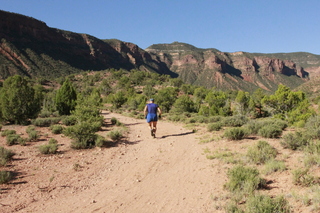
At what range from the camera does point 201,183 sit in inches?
198

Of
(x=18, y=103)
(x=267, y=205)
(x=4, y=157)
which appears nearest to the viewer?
(x=267, y=205)

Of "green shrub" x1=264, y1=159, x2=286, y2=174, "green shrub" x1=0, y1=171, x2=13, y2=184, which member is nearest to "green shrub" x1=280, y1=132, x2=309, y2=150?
"green shrub" x1=264, y1=159, x2=286, y2=174

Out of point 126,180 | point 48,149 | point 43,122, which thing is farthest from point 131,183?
point 43,122

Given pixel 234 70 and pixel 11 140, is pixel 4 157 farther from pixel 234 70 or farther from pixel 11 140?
pixel 234 70

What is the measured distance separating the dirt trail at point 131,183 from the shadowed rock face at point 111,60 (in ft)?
241

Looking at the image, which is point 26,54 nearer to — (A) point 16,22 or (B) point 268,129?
(A) point 16,22

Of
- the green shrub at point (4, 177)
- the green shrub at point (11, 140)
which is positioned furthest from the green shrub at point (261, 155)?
Answer: the green shrub at point (11, 140)

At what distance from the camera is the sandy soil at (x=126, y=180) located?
4250mm

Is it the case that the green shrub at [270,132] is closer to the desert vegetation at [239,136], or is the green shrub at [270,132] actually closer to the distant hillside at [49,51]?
the desert vegetation at [239,136]

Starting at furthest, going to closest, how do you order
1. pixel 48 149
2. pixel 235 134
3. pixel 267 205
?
pixel 235 134 < pixel 48 149 < pixel 267 205

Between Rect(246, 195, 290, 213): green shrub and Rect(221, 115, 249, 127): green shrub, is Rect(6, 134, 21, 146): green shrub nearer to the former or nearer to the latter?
Rect(246, 195, 290, 213): green shrub

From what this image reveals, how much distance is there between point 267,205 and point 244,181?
1.09 meters

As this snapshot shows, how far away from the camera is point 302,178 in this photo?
4.24m

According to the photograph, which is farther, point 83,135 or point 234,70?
point 234,70
